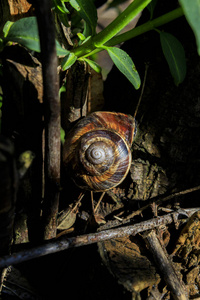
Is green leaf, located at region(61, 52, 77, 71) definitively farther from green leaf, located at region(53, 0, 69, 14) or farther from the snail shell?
the snail shell

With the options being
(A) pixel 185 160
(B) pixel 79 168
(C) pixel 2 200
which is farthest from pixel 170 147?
(C) pixel 2 200

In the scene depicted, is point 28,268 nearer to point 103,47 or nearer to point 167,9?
point 103,47

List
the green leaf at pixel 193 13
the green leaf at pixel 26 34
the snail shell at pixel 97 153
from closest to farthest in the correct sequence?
the green leaf at pixel 193 13
the green leaf at pixel 26 34
the snail shell at pixel 97 153

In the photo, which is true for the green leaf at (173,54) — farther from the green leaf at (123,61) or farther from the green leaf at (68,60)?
the green leaf at (68,60)

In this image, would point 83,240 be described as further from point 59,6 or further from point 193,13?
point 59,6

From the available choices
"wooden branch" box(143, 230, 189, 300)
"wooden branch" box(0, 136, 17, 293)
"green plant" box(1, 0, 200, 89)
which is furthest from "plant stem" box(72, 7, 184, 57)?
"wooden branch" box(143, 230, 189, 300)

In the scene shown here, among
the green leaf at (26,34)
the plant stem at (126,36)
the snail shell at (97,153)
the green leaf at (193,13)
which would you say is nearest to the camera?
the green leaf at (193,13)

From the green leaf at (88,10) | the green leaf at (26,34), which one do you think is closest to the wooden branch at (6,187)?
the green leaf at (26,34)
